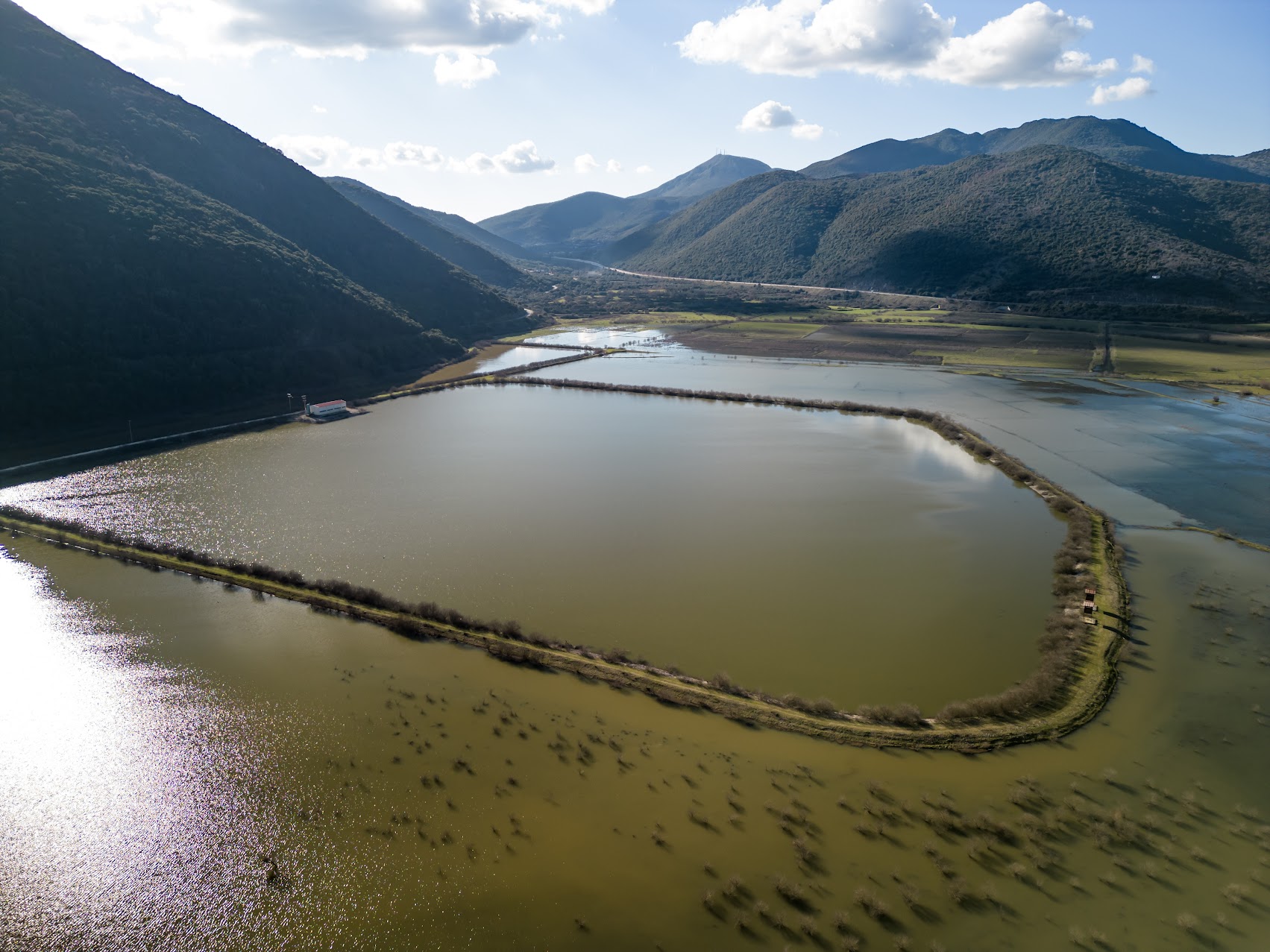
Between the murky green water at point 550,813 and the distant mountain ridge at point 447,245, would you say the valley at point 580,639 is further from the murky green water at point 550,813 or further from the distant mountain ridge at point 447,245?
the distant mountain ridge at point 447,245

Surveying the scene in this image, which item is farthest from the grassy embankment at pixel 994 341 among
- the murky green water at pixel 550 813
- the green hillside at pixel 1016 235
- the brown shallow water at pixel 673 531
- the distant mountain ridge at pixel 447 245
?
the murky green water at pixel 550 813

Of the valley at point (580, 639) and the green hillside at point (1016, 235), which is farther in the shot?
the green hillside at point (1016, 235)

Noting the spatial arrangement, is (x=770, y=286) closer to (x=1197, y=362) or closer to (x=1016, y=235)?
(x=1016, y=235)

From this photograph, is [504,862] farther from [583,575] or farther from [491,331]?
[491,331]

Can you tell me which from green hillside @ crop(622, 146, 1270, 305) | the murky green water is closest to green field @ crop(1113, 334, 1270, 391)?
green hillside @ crop(622, 146, 1270, 305)

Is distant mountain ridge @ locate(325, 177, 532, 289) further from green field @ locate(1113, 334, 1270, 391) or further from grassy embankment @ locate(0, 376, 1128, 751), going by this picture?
grassy embankment @ locate(0, 376, 1128, 751)

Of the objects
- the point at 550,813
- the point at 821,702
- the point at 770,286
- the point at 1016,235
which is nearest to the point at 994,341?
the point at 1016,235
